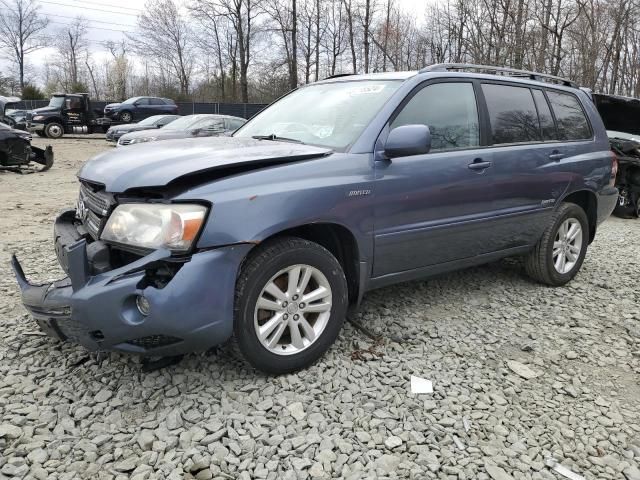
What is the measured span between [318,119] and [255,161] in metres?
1.00

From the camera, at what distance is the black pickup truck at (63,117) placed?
76.5 feet

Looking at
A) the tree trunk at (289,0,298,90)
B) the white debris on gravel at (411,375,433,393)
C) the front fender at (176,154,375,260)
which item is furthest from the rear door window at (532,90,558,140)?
the tree trunk at (289,0,298,90)

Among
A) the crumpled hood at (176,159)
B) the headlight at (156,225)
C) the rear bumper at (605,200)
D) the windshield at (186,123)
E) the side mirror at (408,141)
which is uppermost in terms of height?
the windshield at (186,123)

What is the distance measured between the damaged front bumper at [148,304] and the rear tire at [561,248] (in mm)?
3029

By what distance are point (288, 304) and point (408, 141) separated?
118cm

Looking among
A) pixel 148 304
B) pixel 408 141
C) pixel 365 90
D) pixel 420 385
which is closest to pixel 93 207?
pixel 148 304

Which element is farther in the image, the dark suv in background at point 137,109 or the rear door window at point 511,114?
the dark suv in background at point 137,109

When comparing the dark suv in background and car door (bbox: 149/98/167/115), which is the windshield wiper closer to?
the dark suv in background

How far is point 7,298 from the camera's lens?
4031mm

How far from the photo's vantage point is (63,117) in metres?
23.7

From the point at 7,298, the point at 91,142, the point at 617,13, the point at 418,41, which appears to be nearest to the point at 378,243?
the point at 7,298

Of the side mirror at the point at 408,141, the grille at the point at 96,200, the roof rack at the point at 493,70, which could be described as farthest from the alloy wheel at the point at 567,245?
the grille at the point at 96,200

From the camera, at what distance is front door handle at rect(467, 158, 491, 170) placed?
370 centimetres

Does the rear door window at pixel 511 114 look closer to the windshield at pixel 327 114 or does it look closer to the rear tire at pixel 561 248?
the rear tire at pixel 561 248
